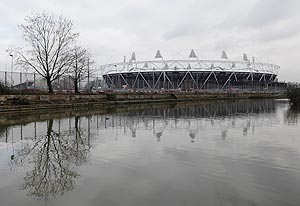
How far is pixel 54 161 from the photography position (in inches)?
313

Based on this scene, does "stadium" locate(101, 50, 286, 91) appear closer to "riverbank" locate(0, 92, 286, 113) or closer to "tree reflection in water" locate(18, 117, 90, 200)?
"riverbank" locate(0, 92, 286, 113)

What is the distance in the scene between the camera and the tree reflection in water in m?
5.82

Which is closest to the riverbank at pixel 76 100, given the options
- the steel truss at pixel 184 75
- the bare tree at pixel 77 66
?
the bare tree at pixel 77 66

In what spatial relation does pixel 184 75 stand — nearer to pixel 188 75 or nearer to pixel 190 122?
pixel 188 75

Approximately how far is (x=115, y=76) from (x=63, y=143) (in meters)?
80.0

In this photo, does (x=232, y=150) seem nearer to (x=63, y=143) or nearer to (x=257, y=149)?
(x=257, y=149)

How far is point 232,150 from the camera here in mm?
9391

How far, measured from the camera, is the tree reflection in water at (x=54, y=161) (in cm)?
582

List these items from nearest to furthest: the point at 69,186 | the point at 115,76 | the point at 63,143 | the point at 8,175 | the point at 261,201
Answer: the point at 261,201 < the point at 69,186 < the point at 8,175 < the point at 63,143 < the point at 115,76

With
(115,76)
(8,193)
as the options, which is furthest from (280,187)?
(115,76)

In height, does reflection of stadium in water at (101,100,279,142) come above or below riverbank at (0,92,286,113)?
below

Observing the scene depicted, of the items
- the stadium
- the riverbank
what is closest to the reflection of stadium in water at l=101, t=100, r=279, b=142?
the riverbank

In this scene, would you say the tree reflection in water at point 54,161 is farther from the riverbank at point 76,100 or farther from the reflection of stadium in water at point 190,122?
the riverbank at point 76,100

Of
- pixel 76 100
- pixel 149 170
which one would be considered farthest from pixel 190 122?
pixel 76 100
